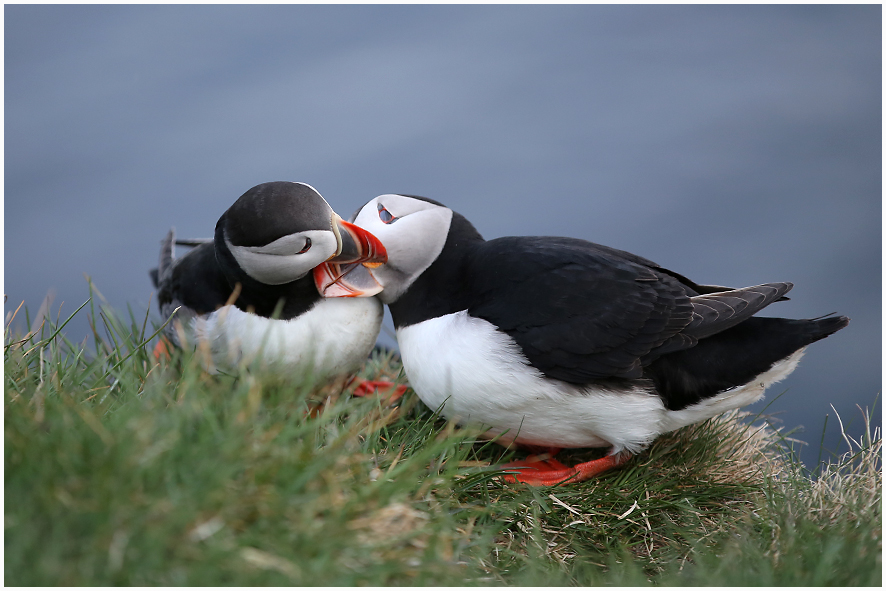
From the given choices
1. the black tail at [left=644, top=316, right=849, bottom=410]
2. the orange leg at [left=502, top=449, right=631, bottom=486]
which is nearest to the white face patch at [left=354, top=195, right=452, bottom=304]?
the orange leg at [left=502, top=449, right=631, bottom=486]

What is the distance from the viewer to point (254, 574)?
153 cm

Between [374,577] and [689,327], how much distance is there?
4.92ft

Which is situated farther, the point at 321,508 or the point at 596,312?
the point at 596,312

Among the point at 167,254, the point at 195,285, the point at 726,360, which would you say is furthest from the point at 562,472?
the point at 167,254

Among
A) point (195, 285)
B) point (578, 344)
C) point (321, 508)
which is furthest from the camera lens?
point (195, 285)

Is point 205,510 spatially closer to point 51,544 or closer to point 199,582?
point 199,582

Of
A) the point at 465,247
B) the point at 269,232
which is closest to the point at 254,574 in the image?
the point at 269,232

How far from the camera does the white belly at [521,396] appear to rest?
2.62 meters

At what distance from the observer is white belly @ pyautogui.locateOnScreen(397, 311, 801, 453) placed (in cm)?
262

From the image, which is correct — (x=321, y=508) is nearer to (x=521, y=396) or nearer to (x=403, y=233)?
(x=521, y=396)

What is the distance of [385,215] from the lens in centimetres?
303

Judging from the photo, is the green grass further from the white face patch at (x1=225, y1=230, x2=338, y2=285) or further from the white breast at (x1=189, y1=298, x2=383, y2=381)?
the white face patch at (x1=225, y1=230, x2=338, y2=285)

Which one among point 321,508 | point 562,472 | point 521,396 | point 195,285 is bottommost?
point 562,472

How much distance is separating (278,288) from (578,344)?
46.3 inches
